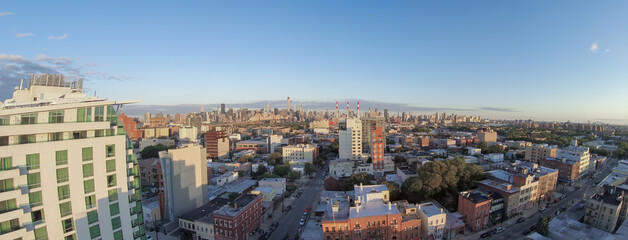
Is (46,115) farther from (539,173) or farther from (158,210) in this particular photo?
(539,173)

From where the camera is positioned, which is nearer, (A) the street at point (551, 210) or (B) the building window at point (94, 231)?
(B) the building window at point (94, 231)

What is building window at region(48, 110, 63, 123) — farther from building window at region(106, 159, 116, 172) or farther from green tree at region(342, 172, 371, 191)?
green tree at region(342, 172, 371, 191)

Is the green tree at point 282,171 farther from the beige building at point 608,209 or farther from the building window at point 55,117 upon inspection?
the beige building at point 608,209

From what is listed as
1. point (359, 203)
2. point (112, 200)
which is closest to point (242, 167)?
point (359, 203)

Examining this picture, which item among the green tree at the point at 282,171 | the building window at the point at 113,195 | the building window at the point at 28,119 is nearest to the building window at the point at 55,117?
the building window at the point at 28,119

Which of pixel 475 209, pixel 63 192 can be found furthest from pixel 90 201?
pixel 475 209

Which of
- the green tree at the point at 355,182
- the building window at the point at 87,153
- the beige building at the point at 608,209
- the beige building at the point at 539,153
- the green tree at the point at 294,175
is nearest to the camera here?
the building window at the point at 87,153
